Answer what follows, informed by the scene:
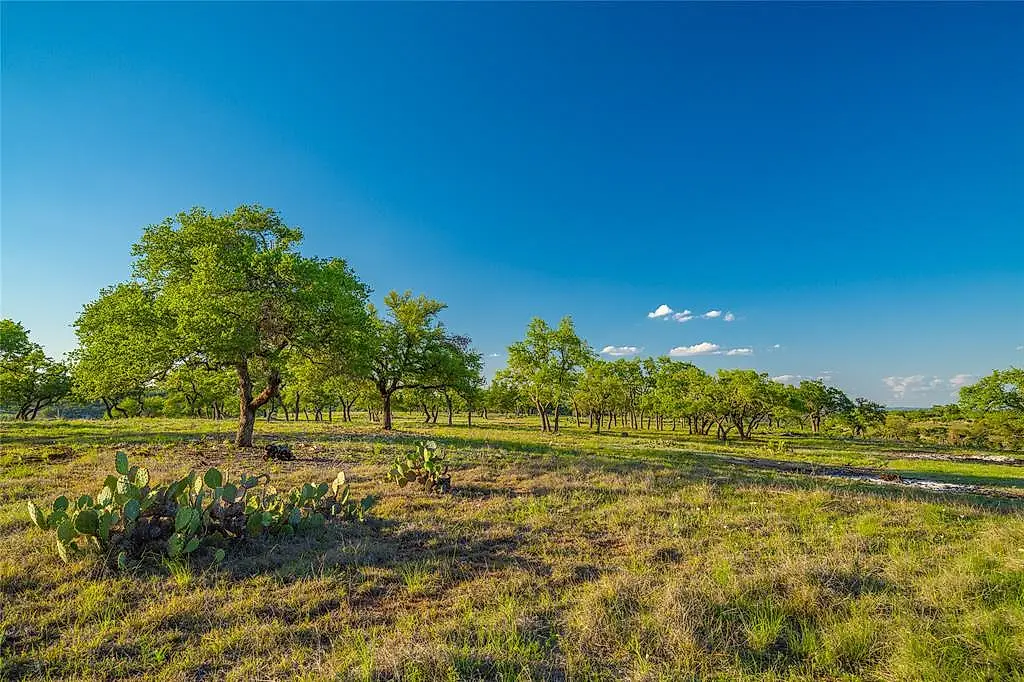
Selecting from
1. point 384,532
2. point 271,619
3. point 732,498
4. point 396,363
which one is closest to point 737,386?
point 396,363

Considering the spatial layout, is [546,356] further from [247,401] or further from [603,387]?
[247,401]

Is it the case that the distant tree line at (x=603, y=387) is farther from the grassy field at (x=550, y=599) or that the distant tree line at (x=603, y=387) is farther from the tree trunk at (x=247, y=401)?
the grassy field at (x=550, y=599)

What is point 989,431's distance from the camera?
55.0m

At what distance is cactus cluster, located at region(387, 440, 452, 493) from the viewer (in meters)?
12.9

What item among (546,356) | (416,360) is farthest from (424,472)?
(546,356)

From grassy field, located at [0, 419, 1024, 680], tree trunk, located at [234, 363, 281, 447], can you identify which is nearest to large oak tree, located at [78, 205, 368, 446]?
tree trunk, located at [234, 363, 281, 447]

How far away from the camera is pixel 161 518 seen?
8.02m

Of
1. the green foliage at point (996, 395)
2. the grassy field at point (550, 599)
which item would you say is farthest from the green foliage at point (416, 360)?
the green foliage at point (996, 395)

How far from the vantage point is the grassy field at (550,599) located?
4.69 meters

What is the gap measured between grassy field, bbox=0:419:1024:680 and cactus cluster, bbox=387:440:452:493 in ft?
5.34

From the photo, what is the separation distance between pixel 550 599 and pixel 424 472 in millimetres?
7881

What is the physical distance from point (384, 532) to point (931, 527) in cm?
1248

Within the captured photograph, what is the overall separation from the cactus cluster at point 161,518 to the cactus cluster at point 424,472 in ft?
12.6

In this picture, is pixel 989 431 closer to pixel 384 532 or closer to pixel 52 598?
pixel 384 532
